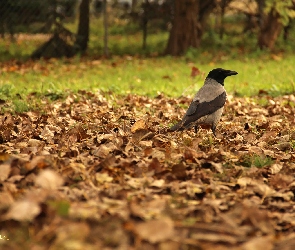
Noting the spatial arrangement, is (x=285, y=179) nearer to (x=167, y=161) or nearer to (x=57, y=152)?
(x=167, y=161)

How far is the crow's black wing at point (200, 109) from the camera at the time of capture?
21.1 feet

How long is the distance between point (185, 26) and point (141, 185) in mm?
→ 16574

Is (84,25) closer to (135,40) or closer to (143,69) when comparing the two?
(135,40)

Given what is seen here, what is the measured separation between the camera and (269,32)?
21.2 m

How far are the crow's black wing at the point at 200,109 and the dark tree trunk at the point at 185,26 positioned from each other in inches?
527

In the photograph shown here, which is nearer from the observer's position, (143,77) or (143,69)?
(143,77)

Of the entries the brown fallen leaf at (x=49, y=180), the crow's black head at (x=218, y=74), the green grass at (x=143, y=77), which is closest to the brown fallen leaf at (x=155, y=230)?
the brown fallen leaf at (x=49, y=180)

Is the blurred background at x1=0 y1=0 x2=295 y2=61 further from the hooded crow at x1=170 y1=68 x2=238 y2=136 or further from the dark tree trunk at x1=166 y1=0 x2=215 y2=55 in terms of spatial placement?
the hooded crow at x1=170 y1=68 x2=238 y2=136

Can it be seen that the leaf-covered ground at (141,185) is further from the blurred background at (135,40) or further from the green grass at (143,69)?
the blurred background at (135,40)

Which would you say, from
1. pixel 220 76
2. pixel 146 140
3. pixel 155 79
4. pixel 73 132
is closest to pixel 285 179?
pixel 146 140

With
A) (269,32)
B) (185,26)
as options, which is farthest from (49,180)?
(269,32)

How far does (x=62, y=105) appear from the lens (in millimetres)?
8961

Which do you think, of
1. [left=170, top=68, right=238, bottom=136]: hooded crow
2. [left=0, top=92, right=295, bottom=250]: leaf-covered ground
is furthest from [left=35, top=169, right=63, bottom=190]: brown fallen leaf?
[left=170, top=68, right=238, bottom=136]: hooded crow

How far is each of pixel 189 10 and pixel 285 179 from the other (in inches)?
629
